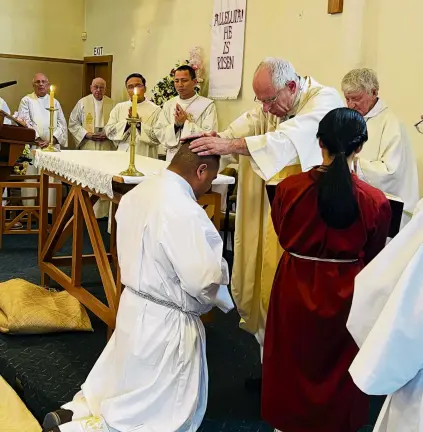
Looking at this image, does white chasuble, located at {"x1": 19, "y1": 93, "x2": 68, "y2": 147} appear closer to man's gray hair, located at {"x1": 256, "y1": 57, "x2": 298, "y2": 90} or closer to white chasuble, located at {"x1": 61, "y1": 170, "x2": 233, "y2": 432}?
man's gray hair, located at {"x1": 256, "y1": 57, "x2": 298, "y2": 90}

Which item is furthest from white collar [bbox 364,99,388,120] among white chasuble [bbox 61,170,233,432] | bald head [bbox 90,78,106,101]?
bald head [bbox 90,78,106,101]

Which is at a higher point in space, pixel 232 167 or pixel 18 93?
pixel 18 93

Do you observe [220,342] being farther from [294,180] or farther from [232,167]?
[232,167]

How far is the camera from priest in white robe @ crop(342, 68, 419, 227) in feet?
12.0

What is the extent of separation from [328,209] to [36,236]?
497cm

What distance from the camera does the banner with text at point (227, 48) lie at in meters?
6.13

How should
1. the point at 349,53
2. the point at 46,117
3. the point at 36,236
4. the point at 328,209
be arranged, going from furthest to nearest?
the point at 46,117 < the point at 36,236 < the point at 349,53 < the point at 328,209

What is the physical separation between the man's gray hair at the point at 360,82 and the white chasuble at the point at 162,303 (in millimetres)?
1669

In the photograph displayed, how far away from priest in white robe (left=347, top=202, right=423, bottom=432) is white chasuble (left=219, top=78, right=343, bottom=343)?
140 centimetres

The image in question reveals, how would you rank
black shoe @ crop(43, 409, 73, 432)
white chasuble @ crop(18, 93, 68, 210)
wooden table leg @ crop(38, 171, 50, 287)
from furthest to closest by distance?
white chasuble @ crop(18, 93, 68, 210) < wooden table leg @ crop(38, 171, 50, 287) < black shoe @ crop(43, 409, 73, 432)

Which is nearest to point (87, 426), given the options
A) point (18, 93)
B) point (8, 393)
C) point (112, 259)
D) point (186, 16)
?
point (8, 393)

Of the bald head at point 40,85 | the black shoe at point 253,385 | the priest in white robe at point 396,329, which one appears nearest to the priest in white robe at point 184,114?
the bald head at point 40,85

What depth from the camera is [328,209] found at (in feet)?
6.90

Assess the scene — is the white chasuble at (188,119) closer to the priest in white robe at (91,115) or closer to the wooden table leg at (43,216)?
the priest in white robe at (91,115)
